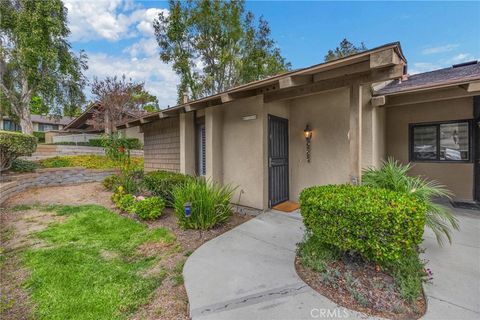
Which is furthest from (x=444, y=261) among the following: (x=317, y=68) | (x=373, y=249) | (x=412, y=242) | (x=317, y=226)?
(x=317, y=68)

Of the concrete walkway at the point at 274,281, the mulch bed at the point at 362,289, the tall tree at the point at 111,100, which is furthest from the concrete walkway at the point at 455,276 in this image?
the tall tree at the point at 111,100

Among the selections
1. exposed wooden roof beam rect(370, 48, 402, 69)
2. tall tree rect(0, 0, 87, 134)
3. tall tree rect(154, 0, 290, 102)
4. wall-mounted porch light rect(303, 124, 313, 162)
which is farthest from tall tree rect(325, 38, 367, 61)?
tall tree rect(0, 0, 87, 134)

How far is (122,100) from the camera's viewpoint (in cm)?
1708

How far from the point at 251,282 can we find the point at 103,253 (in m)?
2.59

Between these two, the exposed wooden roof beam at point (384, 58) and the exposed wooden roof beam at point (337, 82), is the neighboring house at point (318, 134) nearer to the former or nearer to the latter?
the exposed wooden roof beam at point (337, 82)

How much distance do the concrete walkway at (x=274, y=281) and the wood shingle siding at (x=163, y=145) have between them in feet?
15.4

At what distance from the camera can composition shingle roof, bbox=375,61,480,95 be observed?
4908mm

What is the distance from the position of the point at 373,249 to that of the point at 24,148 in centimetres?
990

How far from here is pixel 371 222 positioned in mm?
2230

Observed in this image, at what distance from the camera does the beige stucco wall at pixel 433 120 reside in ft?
20.2

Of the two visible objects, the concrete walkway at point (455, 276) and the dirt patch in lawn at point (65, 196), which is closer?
the concrete walkway at point (455, 276)

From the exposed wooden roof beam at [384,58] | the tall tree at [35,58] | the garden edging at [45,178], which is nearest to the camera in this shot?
the exposed wooden roof beam at [384,58]

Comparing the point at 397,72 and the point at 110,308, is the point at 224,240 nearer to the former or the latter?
the point at 110,308

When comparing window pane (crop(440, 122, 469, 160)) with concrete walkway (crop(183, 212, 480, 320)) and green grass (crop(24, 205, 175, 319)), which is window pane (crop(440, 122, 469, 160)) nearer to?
concrete walkway (crop(183, 212, 480, 320))
